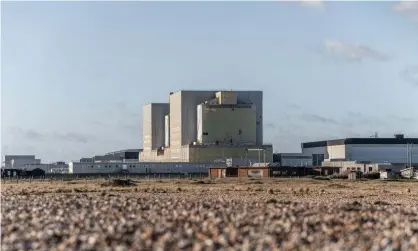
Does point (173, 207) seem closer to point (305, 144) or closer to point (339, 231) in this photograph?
point (339, 231)

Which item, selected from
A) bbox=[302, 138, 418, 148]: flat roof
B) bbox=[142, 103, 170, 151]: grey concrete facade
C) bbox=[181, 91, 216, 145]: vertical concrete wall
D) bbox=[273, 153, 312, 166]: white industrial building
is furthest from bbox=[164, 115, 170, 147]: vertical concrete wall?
bbox=[302, 138, 418, 148]: flat roof

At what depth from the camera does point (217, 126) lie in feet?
427

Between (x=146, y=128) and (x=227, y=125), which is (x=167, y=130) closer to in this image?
(x=146, y=128)

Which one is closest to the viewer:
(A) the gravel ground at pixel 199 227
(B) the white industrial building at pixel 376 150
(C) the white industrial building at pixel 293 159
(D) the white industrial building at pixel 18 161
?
(A) the gravel ground at pixel 199 227

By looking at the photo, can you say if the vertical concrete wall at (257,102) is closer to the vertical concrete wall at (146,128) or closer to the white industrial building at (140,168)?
the white industrial building at (140,168)

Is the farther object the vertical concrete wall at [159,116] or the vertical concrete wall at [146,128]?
the vertical concrete wall at [146,128]

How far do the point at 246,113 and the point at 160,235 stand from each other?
109 metres

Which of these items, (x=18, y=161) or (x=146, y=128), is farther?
(x=18, y=161)

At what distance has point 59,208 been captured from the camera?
27328mm

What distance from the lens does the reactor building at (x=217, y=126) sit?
12888cm

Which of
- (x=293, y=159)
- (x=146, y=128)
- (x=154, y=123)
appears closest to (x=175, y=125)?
(x=154, y=123)

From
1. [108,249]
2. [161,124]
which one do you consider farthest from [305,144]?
[108,249]

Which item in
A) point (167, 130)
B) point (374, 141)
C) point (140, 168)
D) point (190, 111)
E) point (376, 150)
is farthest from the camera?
point (374, 141)

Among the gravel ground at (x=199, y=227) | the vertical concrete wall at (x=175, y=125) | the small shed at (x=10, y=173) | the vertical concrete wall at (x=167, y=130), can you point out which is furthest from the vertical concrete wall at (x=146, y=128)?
the gravel ground at (x=199, y=227)
